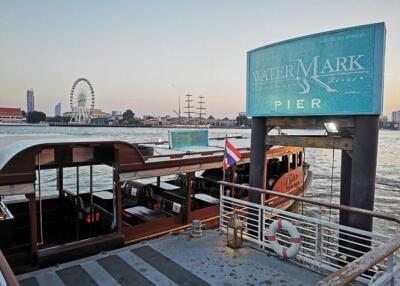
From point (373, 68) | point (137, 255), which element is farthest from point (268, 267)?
point (373, 68)

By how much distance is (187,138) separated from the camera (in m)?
11.1

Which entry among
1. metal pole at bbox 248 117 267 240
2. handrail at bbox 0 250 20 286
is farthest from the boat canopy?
handrail at bbox 0 250 20 286

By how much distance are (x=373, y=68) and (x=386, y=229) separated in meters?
11.5

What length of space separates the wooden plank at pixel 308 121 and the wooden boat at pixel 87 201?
101 inches

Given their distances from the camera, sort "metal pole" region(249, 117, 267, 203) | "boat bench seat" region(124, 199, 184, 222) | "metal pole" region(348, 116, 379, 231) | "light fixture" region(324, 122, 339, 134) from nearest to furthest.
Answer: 1. "metal pole" region(348, 116, 379, 231)
2. "light fixture" region(324, 122, 339, 134)
3. "metal pole" region(249, 117, 267, 203)
4. "boat bench seat" region(124, 199, 184, 222)

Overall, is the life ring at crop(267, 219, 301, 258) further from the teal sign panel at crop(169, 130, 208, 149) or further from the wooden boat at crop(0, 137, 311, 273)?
the teal sign panel at crop(169, 130, 208, 149)

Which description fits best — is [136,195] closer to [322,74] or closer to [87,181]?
[322,74]

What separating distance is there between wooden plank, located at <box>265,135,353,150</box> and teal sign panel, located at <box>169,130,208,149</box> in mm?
4427

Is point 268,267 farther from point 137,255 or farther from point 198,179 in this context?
point 198,179

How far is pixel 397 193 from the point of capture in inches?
837

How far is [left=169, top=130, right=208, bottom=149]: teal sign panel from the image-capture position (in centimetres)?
1067

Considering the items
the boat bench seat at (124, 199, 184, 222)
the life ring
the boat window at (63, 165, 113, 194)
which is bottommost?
the boat window at (63, 165, 113, 194)

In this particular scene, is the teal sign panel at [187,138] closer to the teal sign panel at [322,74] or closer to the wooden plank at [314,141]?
the teal sign panel at [322,74]

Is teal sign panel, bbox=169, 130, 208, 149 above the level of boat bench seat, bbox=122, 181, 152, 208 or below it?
above
